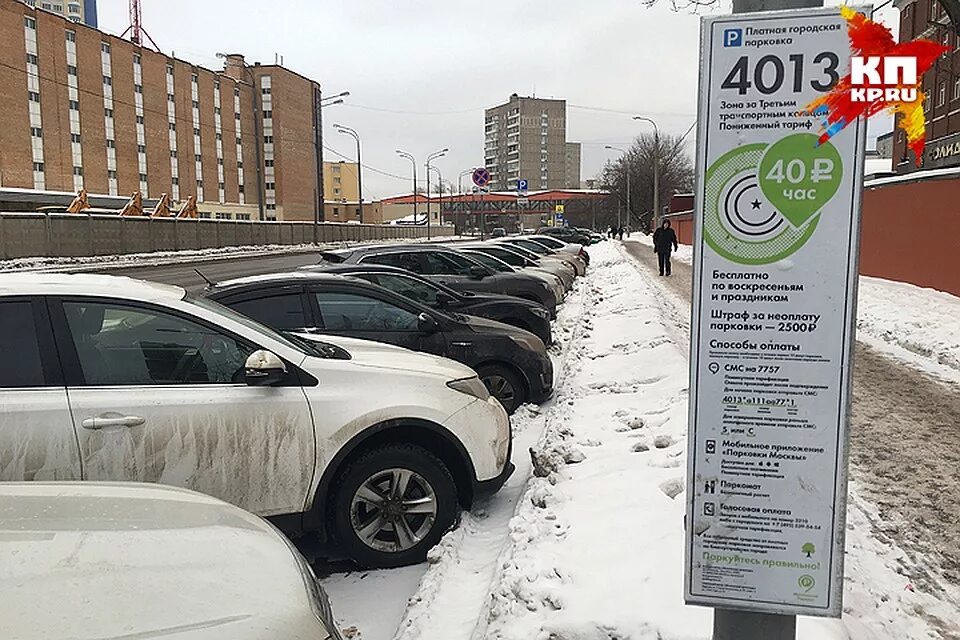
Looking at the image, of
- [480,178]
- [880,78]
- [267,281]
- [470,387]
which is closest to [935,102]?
[480,178]

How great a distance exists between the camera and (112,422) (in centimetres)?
361

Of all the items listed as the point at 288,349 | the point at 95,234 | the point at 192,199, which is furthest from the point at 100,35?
the point at 288,349

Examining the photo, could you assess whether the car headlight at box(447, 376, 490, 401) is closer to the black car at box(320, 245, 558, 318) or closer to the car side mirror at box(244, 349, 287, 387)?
the car side mirror at box(244, 349, 287, 387)

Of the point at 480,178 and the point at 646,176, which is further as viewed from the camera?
the point at 646,176

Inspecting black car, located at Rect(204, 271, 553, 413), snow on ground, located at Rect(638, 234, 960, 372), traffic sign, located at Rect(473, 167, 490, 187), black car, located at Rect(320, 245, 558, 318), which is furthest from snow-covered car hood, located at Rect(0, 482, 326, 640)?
traffic sign, located at Rect(473, 167, 490, 187)

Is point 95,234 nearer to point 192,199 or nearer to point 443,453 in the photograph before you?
point 192,199

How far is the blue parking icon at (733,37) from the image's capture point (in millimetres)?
2123

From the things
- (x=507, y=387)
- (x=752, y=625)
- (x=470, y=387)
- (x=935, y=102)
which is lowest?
(x=507, y=387)

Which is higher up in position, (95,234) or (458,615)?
(95,234)

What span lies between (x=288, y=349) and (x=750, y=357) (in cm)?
277

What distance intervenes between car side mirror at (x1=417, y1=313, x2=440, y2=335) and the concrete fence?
25919 mm

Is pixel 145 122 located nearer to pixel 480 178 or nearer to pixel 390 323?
pixel 480 178

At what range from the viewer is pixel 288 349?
421 cm

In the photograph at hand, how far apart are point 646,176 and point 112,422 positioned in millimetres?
80341
